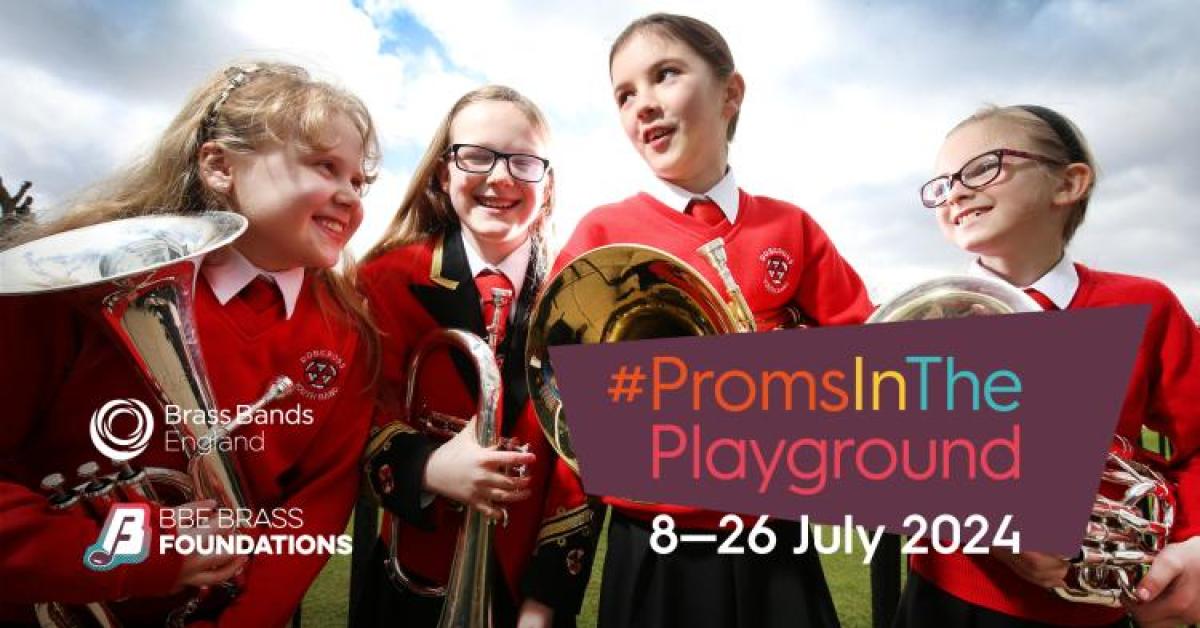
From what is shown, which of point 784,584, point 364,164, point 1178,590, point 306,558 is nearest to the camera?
point 1178,590

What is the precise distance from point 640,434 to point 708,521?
24 centimetres

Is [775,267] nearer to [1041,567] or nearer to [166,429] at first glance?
[1041,567]

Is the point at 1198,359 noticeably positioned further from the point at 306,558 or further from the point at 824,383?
the point at 306,558

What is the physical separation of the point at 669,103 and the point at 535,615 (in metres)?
1.24

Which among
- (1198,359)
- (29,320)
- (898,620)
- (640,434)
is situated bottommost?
(898,620)

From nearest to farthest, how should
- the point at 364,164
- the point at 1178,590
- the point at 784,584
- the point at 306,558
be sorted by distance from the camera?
the point at 1178,590, the point at 784,584, the point at 306,558, the point at 364,164

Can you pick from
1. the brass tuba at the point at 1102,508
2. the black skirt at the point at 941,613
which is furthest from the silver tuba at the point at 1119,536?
the black skirt at the point at 941,613

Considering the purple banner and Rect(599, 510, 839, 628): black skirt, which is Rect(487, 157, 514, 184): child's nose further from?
Rect(599, 510, 839, 628): black skirt

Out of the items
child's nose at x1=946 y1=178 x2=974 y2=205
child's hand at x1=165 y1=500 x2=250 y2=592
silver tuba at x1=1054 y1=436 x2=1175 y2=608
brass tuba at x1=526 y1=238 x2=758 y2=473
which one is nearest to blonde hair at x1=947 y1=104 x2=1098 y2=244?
child's nose at x1=946 y1=178 x2=974 y2=205

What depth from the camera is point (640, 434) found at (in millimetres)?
1583

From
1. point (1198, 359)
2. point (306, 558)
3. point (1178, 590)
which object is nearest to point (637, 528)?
point (306, 558)

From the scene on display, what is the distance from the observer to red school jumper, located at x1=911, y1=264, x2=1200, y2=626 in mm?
1467

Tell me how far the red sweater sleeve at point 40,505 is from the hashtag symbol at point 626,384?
972 millimetres

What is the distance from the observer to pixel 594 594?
2.95 m
